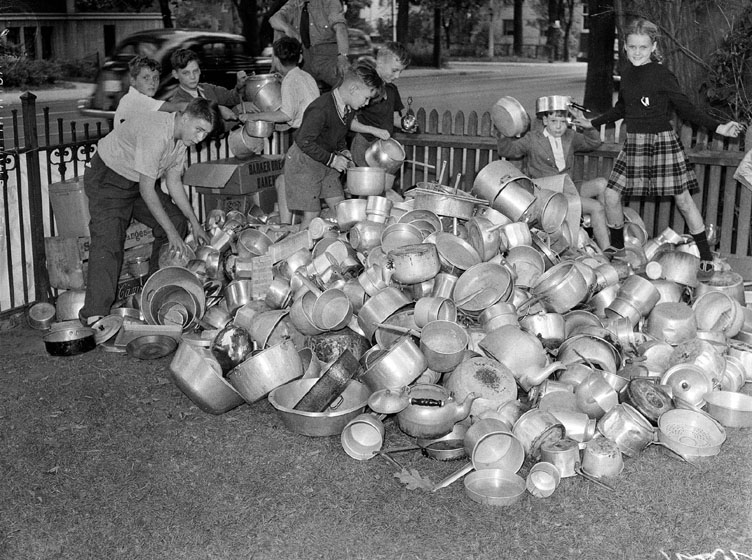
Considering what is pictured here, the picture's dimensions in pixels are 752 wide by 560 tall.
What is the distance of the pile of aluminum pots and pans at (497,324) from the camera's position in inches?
174

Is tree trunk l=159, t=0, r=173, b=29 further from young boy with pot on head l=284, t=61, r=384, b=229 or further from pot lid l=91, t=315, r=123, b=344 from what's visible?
pot lid l=91, t=315, r=123, b=344

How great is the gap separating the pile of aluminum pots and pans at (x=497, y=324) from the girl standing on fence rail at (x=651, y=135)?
312 mm

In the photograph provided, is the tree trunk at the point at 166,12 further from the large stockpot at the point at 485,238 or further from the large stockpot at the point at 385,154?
the large stockpot at the point at 485,238

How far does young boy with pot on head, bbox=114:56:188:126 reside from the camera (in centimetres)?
745

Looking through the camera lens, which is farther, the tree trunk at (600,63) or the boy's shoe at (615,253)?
the tree trunk at (600,63)

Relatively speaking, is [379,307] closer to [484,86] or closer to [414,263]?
[414,263]

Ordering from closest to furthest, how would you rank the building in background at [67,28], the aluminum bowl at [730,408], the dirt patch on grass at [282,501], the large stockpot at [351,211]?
the dirt patch on grass at [282,501] < the aluminum bowl at [730,408] < the large stockpot at [351,211] < the building in background at [67,28]

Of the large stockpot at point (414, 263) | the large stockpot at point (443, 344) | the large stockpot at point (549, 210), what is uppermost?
the large stockpot at point (549, 210)

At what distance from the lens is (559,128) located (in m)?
6.57

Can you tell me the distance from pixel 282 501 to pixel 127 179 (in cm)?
311

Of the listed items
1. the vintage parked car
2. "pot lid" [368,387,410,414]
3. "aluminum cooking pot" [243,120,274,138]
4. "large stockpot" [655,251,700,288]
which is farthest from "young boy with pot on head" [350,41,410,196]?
the vintage parked car

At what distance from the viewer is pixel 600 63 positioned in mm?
14273

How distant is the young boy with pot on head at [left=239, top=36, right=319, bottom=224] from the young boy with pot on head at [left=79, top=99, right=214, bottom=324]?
1.25m

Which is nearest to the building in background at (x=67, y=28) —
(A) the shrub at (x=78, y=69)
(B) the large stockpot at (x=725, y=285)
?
(A) the shrub at (x=78, y=69)
